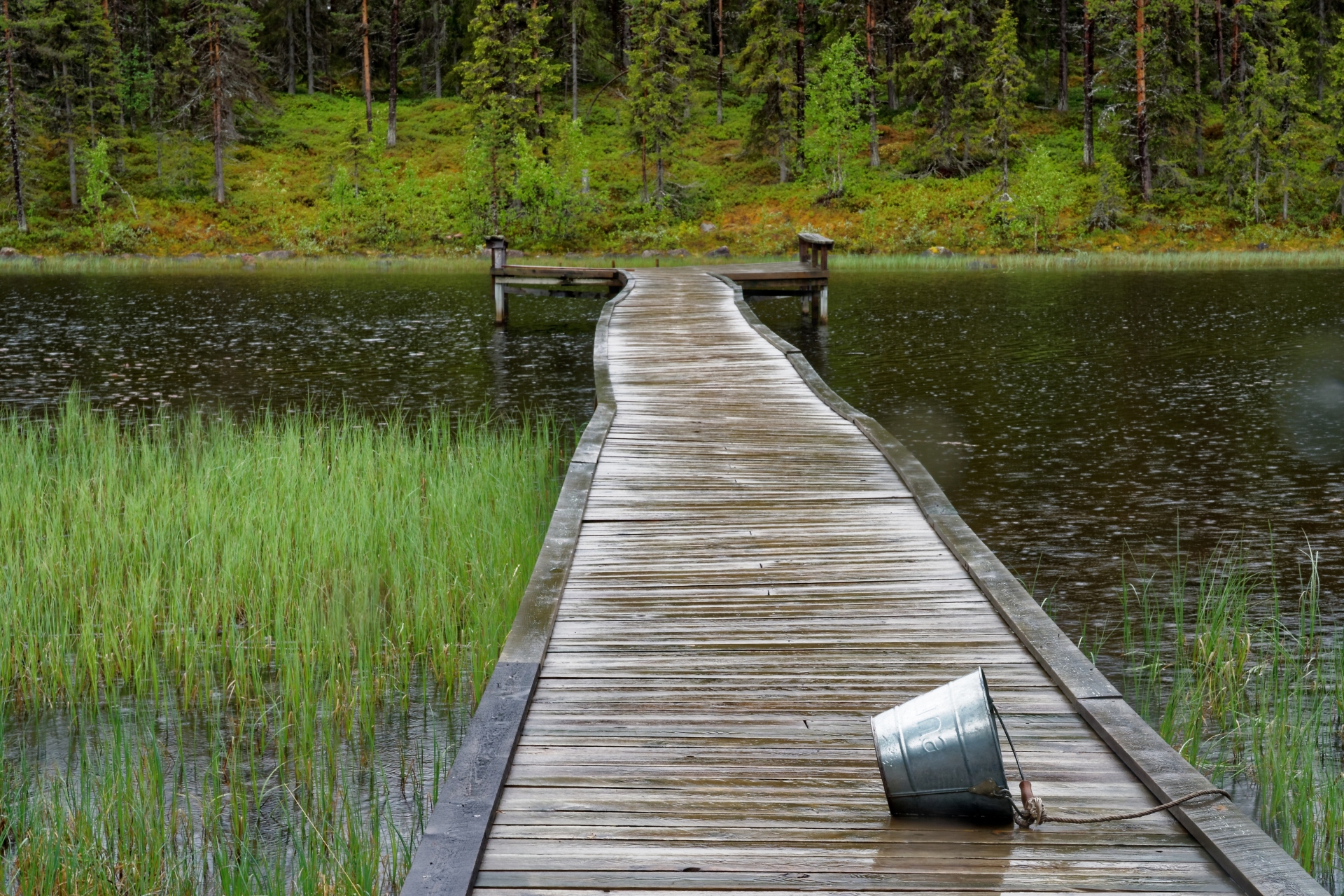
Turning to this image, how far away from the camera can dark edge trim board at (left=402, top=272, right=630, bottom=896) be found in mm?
3148

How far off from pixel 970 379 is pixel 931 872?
1512cm

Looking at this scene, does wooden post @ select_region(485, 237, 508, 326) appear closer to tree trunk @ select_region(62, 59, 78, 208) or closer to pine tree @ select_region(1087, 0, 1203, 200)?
pine tree @ select_region(1087, 0, 1203, 200)

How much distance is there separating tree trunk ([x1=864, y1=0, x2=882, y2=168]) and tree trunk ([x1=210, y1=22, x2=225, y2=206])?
29.6 metres

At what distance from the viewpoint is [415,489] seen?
9273 mm

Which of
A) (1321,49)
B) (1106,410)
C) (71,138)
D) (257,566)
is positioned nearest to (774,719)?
(257,566)

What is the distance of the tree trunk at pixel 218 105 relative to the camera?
51.9 m

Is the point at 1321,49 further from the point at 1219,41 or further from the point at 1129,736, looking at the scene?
the point at 1129,736

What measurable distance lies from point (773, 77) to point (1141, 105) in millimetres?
15693

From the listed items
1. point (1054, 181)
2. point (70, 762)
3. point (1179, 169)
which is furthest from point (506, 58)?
point (70, 762)

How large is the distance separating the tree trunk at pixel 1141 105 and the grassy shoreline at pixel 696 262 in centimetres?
538

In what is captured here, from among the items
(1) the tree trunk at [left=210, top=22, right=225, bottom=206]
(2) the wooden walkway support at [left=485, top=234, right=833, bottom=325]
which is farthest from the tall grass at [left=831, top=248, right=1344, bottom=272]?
(1) the tree trunk at [left=210, top=22, right=225, bottom=206]

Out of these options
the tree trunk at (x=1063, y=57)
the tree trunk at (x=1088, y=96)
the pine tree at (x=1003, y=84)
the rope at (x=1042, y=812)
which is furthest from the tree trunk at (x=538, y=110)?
the rope at (x=1042, y=812)

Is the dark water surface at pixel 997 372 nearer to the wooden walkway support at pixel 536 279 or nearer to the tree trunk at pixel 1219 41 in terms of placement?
the wooden walkway support at pixel 536 279

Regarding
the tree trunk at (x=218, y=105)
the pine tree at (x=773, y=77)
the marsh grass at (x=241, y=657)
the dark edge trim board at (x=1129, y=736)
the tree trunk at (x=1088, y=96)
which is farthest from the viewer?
the pine tree at (x=773, y=77)
